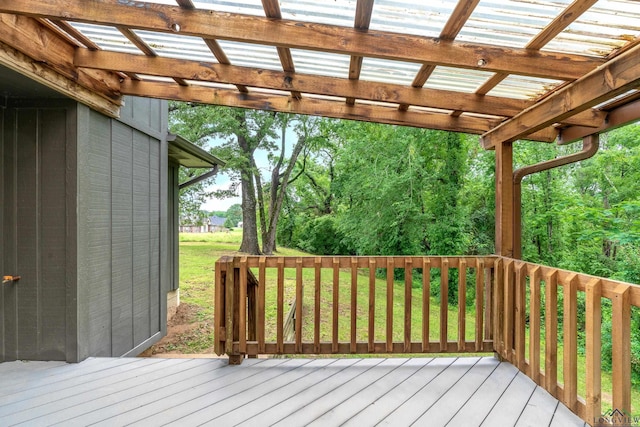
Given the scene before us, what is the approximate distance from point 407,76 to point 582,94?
1.20 metres

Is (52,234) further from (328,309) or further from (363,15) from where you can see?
(328,309)

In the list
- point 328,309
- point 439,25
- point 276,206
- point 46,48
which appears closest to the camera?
point 439,25

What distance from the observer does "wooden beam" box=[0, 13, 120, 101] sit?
6.68ft

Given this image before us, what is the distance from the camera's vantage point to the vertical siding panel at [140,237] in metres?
3.64

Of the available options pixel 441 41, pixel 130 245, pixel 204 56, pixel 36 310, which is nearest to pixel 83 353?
pixel 36 310

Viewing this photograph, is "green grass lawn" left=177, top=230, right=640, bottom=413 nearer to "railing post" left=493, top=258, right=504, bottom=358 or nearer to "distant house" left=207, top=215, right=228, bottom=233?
"railing post" left=493, top=258, right=504, bottom=358

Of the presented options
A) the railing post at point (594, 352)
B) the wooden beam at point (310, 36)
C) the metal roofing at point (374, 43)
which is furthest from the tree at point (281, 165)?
the railing post at point (594, 352)

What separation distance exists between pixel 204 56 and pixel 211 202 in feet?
46.4

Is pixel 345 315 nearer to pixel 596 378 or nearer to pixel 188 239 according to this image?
pixel 596 378

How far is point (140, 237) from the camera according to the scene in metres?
3.74

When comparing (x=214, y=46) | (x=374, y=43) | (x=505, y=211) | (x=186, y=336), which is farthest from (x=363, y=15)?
(x=186, y=336)

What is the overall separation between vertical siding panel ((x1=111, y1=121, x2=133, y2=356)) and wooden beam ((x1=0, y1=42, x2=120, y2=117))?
324mm

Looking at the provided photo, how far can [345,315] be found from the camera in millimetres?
7801

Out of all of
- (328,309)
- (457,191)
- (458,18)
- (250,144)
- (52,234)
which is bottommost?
(328,309)
